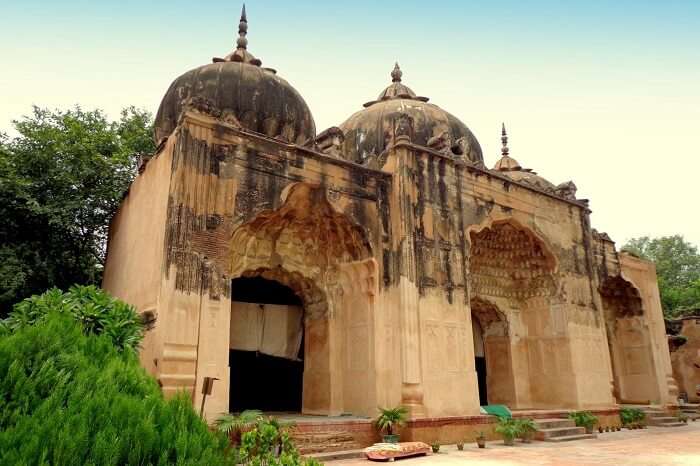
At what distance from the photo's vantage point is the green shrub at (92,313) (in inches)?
305

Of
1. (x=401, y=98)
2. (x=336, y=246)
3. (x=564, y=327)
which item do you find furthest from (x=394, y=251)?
(x=401, y=98)

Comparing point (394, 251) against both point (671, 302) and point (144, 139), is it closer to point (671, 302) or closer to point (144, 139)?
point (144, 139)

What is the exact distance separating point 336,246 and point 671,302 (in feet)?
89.9

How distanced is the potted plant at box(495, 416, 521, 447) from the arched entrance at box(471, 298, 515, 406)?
3676 millimetres

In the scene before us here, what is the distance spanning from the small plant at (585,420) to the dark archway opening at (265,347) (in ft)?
20.7

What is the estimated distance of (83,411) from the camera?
4.45 meters

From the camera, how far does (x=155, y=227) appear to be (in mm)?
9609

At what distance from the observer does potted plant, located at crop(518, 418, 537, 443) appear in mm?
11125

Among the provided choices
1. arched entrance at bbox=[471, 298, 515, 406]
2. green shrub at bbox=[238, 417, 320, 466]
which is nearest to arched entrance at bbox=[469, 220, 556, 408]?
arched entrance at bbox=[471, 298, 515, 406]

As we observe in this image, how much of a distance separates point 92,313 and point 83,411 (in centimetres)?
379

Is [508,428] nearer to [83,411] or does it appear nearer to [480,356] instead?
[480,356]

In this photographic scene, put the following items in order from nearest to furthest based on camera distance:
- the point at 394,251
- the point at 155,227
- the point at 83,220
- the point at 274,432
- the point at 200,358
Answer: the point at 274,432, the point at 200,358, the point at 155,227, the point at 394,251, the point at 83,220

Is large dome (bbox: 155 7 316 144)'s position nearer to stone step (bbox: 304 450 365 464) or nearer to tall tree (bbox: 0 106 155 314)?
tall tree (bbox: 0 106 155 314)

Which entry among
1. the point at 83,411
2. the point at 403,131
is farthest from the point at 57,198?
the point at 83,411
